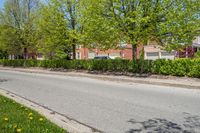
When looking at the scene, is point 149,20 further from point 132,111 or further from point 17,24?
point 17,24

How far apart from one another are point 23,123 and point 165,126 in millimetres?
3168

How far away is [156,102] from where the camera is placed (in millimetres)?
10977

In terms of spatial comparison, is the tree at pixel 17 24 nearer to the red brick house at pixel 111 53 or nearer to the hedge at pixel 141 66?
the red brick house at pixel 111 53

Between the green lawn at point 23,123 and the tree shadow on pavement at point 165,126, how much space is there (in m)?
1.79

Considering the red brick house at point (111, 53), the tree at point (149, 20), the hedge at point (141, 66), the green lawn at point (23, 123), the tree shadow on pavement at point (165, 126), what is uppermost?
the tree at point (149, 20)

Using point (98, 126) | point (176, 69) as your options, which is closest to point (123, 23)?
point (176, 69)

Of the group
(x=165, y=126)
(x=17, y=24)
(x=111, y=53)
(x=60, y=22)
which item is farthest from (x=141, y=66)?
(x=111, y=53)

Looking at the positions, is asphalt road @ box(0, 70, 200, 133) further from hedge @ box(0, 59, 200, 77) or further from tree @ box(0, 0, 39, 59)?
tree @ box(0, 0, 39, 59)

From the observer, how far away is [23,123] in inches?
277

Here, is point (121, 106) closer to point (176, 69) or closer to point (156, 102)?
point (156, 102)

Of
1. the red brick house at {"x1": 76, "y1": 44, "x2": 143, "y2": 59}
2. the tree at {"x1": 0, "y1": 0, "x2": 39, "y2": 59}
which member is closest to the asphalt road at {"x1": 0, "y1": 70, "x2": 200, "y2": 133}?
the tree at {"x1": 0, "y1": 0, "x2": 39, "y2": 59}

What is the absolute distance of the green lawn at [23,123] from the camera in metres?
6.41

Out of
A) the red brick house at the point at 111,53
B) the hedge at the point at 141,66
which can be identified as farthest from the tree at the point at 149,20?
the red brick house at the point at 111,53

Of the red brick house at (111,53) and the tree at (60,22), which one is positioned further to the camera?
the red brick house at (111,53)
